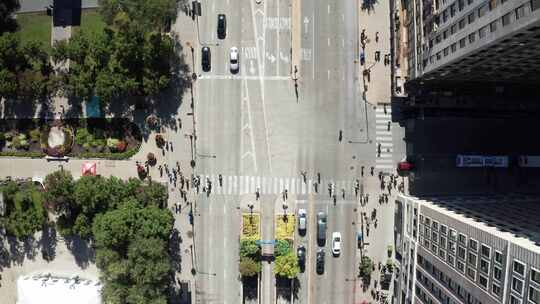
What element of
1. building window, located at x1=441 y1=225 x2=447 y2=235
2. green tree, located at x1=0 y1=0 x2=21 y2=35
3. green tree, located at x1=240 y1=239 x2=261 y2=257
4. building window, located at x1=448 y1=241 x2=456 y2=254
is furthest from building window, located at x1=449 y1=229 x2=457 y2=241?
green tree, located at x1=0 y1=0 x2=21 y2=35

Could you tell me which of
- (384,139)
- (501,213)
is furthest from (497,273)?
(384,139)

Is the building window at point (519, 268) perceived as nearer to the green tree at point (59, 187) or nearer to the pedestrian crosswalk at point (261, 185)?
the pedestrian crosswalk at point (261, 185)

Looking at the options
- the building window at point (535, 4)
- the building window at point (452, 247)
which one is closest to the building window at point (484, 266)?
the building window at point (452, 247)

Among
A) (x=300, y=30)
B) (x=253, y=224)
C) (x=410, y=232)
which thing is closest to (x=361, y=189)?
(x=410, y=232)

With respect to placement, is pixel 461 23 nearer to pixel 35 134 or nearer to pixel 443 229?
pixel 443 229

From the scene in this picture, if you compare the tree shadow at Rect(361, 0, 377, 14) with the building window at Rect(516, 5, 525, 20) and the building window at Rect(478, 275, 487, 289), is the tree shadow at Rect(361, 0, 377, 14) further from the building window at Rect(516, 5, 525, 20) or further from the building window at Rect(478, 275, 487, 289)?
the building window at Rect(478, 275, 487, 289)
